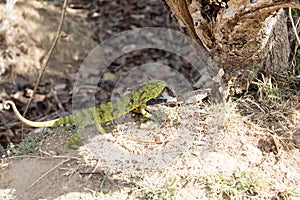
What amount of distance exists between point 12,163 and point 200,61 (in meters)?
1.31

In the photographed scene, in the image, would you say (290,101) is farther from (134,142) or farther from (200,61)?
(134,142)

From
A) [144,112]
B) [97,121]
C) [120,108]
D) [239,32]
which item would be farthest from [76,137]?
[239,32]

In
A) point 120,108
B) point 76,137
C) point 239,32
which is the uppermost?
point 239,32

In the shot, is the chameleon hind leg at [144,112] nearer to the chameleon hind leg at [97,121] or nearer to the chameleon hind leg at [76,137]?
the chameleon hind leg at [97,121]

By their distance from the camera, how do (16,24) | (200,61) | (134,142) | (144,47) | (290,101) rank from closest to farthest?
(134,142) → (290,101) → (200,61) → (16,24) → (144,47)

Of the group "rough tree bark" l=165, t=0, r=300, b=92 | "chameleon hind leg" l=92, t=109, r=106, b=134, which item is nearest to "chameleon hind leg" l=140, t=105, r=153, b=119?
"chameleon hind leg" l=92, t=109, r=106, b=134

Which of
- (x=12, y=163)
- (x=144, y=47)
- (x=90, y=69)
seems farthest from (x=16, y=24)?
(x=12, y=163)

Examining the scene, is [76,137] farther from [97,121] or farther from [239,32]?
[239,32]

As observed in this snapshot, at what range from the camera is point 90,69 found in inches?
227

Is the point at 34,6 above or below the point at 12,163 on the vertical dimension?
above

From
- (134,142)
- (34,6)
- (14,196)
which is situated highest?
(34,6)

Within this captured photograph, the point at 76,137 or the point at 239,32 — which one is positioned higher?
the point at 239,32

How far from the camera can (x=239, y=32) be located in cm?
263

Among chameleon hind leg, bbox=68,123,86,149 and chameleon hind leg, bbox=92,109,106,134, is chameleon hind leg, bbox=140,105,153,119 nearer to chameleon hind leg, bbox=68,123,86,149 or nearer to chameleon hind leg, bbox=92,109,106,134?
chameleon hind leg, bbox=92,109,106,134
